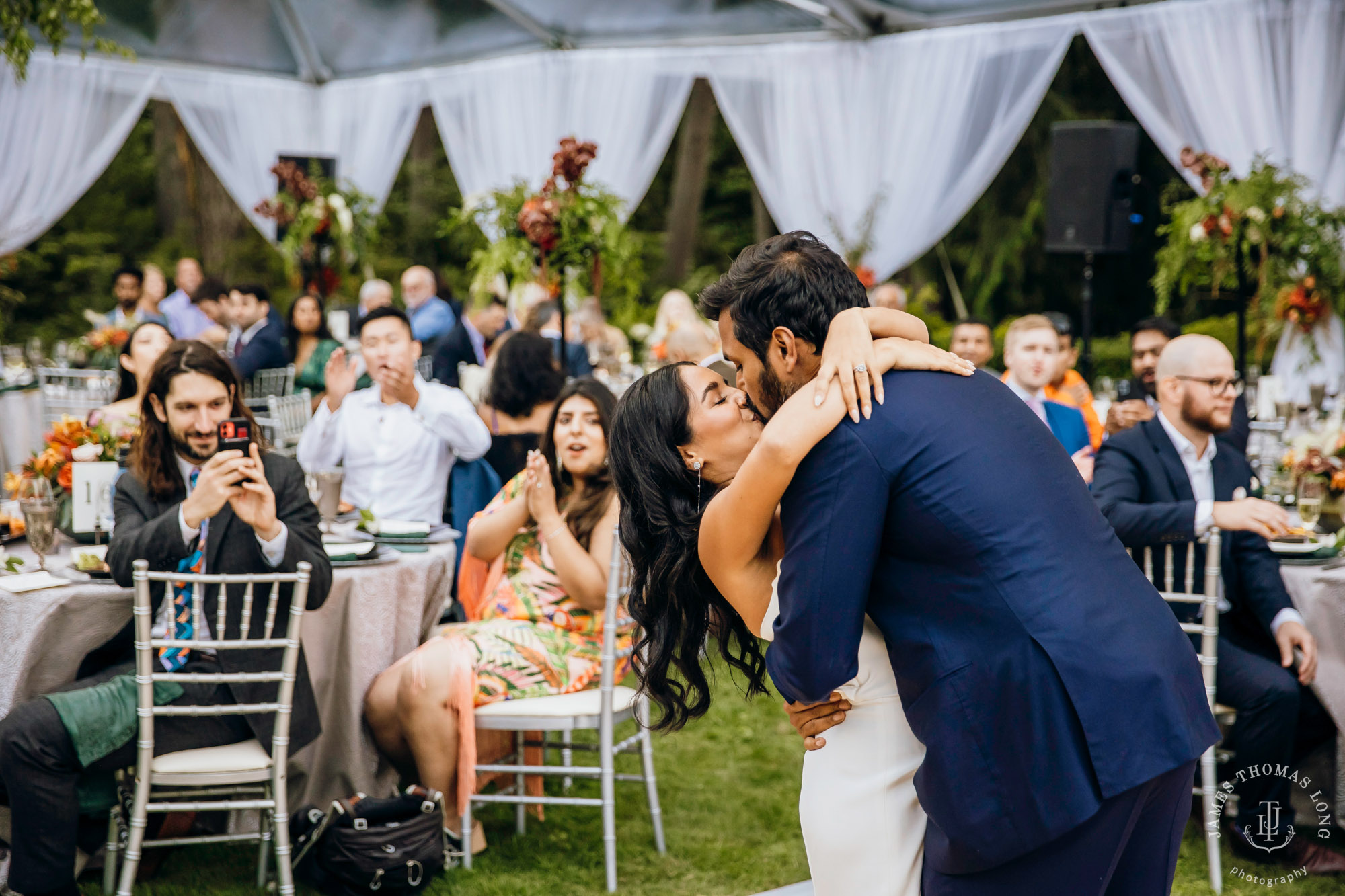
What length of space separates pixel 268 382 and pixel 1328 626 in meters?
6.20

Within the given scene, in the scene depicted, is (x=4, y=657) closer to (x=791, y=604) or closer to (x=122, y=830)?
(x=122, y=830)

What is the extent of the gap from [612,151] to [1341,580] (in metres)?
7.02

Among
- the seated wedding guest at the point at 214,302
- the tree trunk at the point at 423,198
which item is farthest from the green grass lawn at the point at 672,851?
the tree trunk at the point at 423,198

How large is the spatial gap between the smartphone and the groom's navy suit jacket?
6.08 ft

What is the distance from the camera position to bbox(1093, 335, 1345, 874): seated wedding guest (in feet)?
10.6

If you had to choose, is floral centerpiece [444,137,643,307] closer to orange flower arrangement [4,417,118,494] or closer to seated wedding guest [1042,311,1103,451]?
seated wedding guest [1042,311,1103,451]

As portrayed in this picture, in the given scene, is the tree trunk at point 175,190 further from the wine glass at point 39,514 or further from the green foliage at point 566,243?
the wine glass at point 39,514

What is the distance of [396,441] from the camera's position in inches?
170

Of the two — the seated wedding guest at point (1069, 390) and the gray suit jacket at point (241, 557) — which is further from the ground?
the seated wedding guest at point (1069, 390)

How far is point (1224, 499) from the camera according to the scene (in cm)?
344

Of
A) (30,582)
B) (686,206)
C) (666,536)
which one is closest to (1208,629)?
(666,536)

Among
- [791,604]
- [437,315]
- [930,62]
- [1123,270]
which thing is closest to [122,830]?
[791,604]

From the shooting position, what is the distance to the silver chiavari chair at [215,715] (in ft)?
8.87

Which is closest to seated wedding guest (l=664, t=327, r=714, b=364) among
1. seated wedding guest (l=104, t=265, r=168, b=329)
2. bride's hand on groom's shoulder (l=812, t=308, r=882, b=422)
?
bride's hand on groom's shoulder (l=812, t=308, r=882, b=422)
